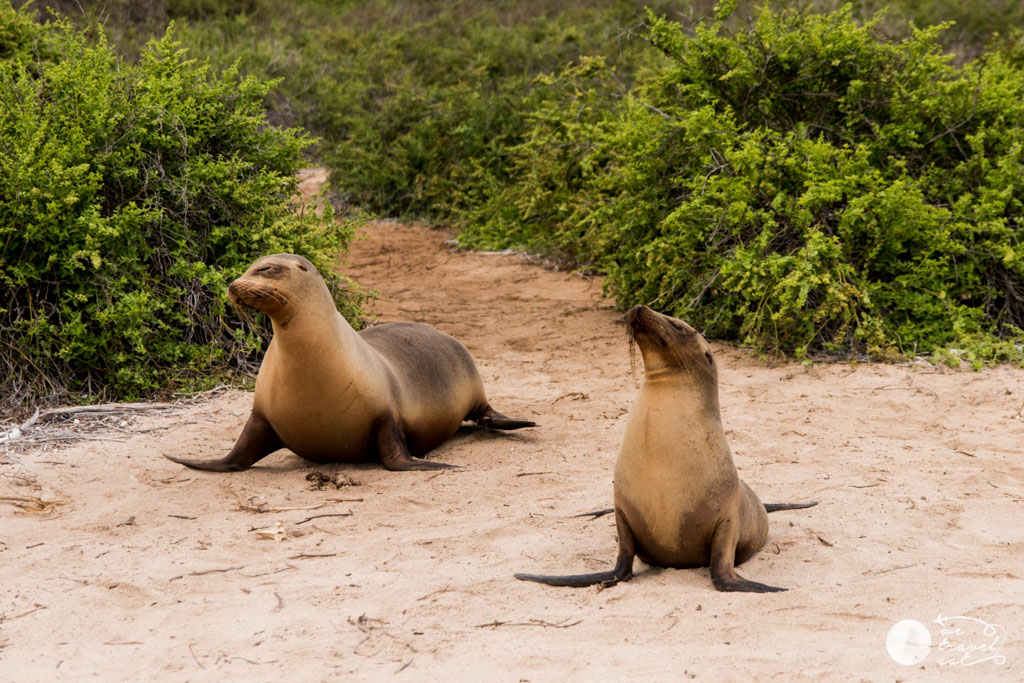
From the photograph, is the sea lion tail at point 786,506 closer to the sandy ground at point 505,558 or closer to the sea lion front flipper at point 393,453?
the sandy ground at point 505,558

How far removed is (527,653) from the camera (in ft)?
10.0

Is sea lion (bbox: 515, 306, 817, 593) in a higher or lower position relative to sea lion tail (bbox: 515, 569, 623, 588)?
higher

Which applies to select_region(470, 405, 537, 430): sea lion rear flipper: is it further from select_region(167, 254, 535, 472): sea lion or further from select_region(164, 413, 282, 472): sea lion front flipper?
select_region(164, 413, 282, 472): sea lion front flipper

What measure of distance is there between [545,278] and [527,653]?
8.02m

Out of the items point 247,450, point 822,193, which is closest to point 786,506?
point 247,450

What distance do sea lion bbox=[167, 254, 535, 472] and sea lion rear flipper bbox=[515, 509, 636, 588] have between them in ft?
5.40

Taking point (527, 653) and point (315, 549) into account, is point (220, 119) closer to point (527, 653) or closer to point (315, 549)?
point (315, 549)

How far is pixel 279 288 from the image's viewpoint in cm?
486

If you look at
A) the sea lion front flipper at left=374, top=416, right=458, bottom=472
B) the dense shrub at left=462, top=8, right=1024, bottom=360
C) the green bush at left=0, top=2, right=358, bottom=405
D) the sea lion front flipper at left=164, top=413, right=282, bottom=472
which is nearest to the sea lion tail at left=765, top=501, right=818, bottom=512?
the sea lion front flipper at left=374, top=416, right=458, bottom=472

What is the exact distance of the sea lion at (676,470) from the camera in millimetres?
3553

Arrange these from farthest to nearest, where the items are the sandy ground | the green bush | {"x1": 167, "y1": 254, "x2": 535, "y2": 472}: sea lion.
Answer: the green bush < {"x1": 167, "y1": 254, "x2": 535, "y2": 472}: sea lion < the sandy ground

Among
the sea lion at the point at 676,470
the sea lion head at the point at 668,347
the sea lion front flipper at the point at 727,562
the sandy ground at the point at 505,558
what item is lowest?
the sandy ground at the point at 505,558

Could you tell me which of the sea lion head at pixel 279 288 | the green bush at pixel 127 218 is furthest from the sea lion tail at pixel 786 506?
the green bush at pixel 127 218

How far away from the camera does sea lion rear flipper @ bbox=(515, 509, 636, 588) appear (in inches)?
141
